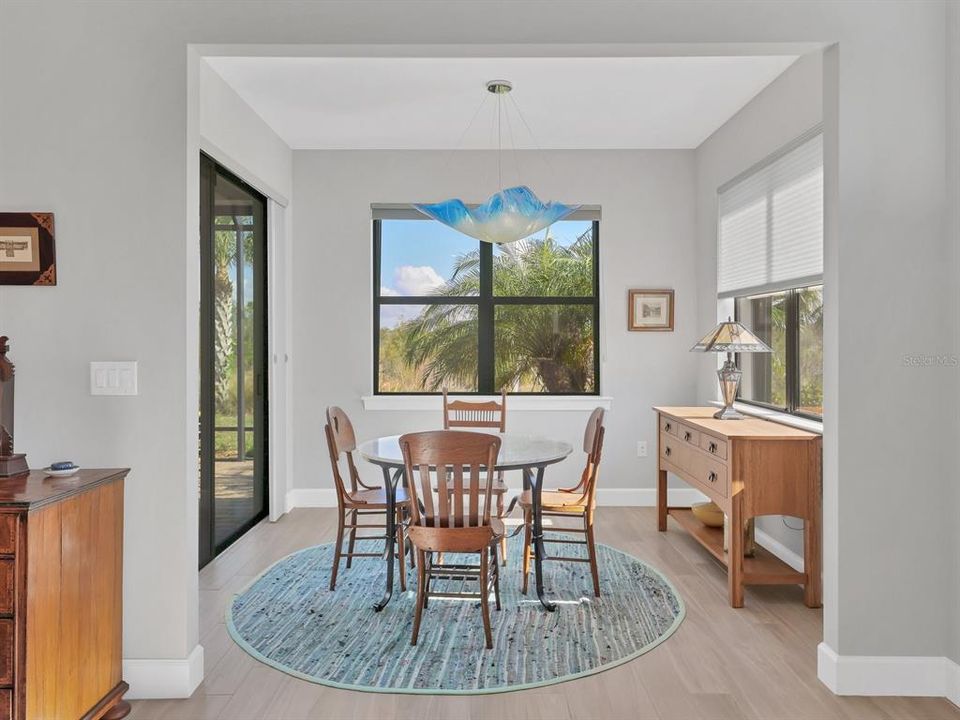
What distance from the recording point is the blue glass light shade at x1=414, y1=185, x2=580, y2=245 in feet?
11.5

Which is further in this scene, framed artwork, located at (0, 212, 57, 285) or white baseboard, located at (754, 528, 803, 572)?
white baseboard, located at (754, 528, 803, 572)

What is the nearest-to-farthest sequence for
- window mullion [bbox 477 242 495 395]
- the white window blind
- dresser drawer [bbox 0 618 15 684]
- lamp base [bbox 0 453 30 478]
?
dresser drawer [bbox 0 618 15 684] < lamp base [bbox 0 453 30 478] < the white window blind < window mullion [bbox 477 242 495 395]

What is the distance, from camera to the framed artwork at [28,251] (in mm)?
2412

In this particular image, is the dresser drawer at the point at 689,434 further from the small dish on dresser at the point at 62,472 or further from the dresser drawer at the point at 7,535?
the dresser drawer at the point at 7,535

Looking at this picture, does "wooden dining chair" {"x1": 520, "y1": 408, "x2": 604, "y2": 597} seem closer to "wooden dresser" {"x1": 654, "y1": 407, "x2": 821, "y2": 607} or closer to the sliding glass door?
"wooden dresser" {"x1": 654, "y1": 407, "x2": 821, "y2": 607}

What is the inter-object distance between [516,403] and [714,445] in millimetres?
1931

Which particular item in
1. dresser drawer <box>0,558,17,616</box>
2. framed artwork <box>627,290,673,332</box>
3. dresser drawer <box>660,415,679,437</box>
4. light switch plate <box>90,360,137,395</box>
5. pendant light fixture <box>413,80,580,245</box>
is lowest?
dresser drawer <box>0,558,17,616</box>

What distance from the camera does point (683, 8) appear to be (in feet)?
7.95

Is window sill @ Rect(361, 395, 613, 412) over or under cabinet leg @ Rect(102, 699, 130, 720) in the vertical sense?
over

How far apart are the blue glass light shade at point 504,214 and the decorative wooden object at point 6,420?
6.49ft

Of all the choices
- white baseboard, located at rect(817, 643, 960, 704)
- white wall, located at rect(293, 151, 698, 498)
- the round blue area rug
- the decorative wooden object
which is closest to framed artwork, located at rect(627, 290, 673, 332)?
→ white wall, located at rect(293, 151, 698, 498)

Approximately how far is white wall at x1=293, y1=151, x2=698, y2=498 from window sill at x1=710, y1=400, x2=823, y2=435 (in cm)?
94

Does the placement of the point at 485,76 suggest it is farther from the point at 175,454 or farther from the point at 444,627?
the point at 444,627

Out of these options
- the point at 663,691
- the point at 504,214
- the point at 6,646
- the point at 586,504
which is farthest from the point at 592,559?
the point at 6,646
